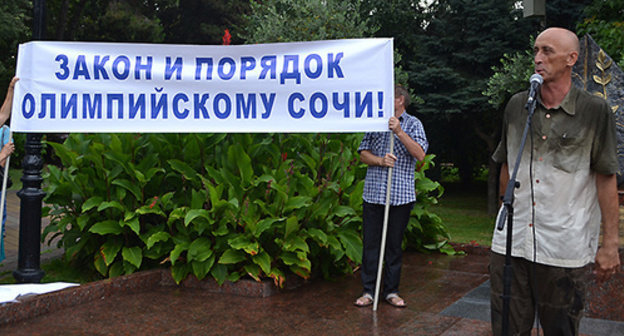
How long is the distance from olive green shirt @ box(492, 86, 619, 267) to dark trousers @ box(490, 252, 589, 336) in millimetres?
74

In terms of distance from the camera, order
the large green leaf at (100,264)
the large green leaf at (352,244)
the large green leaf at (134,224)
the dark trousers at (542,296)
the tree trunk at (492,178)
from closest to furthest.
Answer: the dark trousers at (542,296) < the large green leaf at (134,224) < the large green leaf at (100,264) < the large green leaf at (352,244) < the tree trunk at (492,178)

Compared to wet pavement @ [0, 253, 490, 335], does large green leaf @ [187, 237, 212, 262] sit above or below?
above

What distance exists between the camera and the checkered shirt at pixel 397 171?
5.79 m

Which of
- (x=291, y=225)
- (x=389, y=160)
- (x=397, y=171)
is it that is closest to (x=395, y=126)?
(x=389, y=160)

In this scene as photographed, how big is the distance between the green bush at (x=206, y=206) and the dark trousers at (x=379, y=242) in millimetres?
526

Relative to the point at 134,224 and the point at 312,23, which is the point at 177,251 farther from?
the point at 312,23

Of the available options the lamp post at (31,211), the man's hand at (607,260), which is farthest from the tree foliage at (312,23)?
the man's hand at (607,260)

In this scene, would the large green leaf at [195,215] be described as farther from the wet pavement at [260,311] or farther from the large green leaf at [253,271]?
the wet pavement at [260,311]

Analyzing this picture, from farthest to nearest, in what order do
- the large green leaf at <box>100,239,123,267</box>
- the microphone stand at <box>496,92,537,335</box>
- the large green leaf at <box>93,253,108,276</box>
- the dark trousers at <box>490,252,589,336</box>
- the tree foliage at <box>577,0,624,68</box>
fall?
the tree foliage at <box>577,0,624,68</box> < the large green leaf at <box>93,253,108,276</box> < the large green leaf at <box>100,239,123,267</box> < the dark trousers at <box>490,252,589,336</box> < the microphone stand at <box>496,92,537,335</box>

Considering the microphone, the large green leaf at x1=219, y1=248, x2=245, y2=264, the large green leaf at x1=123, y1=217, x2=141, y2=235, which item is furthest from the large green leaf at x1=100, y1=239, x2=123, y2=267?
the microphone

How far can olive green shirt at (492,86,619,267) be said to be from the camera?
3.21 meters

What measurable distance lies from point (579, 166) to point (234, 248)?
3.59 metres

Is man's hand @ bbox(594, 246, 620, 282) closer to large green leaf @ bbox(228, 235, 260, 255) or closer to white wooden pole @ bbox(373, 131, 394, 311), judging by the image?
white wooden pole @ bbox(373, 131, 394, 311)

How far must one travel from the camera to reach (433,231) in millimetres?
8461
